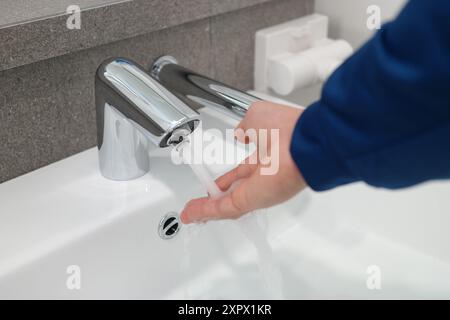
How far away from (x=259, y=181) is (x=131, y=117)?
0.15 metres

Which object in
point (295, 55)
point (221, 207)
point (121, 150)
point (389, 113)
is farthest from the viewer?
point (295, 55)

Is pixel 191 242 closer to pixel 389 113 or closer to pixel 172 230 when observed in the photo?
pixel 172 230

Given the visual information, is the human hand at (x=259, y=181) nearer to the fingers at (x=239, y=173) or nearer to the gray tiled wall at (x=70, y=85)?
the fingers at (x=239, y=173)

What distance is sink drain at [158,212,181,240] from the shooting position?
1.78ft

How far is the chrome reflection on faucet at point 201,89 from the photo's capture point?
528 mm

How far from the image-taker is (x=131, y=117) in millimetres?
481

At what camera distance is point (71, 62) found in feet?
1.75

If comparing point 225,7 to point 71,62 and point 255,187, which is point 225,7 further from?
point 255,187

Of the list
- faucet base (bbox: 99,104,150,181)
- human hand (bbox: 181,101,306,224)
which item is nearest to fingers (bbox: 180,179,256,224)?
human hand (bbox: 181,101,306,224)

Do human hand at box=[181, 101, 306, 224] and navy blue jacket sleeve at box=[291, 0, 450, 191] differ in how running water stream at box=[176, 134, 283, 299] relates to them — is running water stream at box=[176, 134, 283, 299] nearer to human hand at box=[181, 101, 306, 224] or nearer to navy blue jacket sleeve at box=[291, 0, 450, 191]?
human hand at box=[181, 101, 306, 224]

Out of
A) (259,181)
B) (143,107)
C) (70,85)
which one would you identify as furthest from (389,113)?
(70,85)
